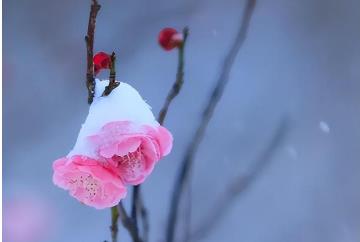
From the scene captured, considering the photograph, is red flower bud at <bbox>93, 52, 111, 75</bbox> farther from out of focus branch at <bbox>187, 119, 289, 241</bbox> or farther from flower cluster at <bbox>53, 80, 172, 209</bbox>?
out of focus branch at <bbox>187, 119, 289, 241</bbox>

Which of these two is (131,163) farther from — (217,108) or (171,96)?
(217,108)

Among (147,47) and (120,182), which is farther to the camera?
(147,47)

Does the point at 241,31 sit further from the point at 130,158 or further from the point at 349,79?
the point at 130,158

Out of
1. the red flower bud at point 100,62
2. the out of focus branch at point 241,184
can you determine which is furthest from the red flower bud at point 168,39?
the out of focus branch at point 241,184

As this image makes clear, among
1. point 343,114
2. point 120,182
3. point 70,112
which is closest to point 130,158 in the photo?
point 120,182

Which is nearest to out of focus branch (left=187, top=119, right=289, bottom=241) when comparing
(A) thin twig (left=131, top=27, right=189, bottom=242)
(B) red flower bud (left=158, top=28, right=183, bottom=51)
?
(A) thin twig (left=131, top=27, right=189, bottom=242)

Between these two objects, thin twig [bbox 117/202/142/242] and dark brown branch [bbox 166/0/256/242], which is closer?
thin twig [bbox 117/202/142/242]

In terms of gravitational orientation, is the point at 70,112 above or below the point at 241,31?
below
